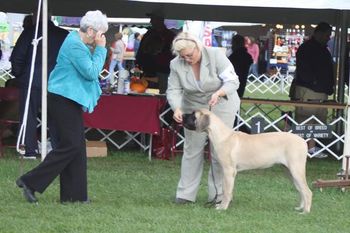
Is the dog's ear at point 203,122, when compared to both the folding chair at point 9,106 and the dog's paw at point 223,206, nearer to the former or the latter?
the dog's paw at point 223,206

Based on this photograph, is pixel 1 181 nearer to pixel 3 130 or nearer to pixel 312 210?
pixel 3 130

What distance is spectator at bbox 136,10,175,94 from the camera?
10.3 m

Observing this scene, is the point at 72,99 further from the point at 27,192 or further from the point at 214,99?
the point at 214,99

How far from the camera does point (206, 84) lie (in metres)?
5.93

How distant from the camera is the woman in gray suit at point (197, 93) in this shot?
580 centimetres

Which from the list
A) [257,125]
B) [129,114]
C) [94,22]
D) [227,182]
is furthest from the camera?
[129,114]

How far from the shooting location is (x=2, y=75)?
63.7 feet

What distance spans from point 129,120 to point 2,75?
11.1 meters

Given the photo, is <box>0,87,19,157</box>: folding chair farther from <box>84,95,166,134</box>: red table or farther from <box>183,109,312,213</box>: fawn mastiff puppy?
<box>183,109,312,213</box>: fawn mastiff puppy

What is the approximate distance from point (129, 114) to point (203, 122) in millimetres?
3512

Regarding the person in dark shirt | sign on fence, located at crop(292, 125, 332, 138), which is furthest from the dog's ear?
the person in dark shirt

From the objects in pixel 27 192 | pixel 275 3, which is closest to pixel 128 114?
pixel 275 3

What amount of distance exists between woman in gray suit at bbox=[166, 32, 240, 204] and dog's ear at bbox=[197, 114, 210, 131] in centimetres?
11

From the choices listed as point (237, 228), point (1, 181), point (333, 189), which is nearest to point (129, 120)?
point (1, 181)
